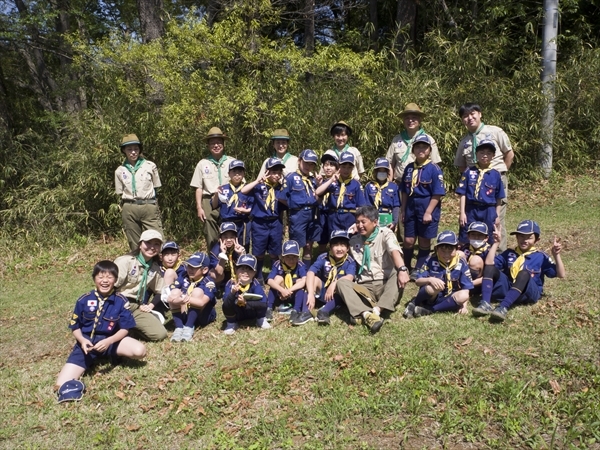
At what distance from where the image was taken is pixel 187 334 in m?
4.98

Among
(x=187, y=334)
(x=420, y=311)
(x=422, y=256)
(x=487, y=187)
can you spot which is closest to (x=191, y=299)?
(x=187, y=334)

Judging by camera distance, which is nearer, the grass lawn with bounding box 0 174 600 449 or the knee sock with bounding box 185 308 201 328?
the grass lawn with bounding box 0 174 600 449

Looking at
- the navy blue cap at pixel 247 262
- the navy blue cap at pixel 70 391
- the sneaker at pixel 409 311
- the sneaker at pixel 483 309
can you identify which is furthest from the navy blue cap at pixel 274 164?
the navy blue cap at pixel 70 391

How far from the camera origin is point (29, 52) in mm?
12984

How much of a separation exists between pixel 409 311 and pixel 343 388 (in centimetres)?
145

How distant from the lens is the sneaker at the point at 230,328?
5.02 metres

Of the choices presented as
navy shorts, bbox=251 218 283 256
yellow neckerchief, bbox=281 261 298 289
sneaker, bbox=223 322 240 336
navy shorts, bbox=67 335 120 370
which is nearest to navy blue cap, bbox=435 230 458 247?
yellow neckerchief, bbox=281 261 298 289

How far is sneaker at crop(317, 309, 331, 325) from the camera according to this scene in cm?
489

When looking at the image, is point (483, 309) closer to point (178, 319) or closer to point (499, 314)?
point (499, 314)

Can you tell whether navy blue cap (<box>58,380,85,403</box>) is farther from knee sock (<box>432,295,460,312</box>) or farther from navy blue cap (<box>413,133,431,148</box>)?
navy blue cap (<box>413,133,431,148</box>)

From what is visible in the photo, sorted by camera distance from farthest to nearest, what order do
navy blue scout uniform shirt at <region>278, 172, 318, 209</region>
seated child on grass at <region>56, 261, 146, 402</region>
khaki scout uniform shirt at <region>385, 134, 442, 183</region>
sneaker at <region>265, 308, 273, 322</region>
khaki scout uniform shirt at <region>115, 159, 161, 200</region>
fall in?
khaki scout uniform shirt at <region>115, 159, 161, 200</region>
khaki scout uniform shirt at <region>385, 134, 442, 183</region>
navy blue scout uniform shirt at <region>278, 172, 318, 209</region>
sneaker at <region>265, 308, 273, 322</region>
seated child on grass at <region>56, 261, 146, 402</region>

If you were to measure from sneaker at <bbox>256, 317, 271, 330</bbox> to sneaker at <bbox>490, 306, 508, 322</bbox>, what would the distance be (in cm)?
214

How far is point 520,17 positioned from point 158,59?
8551 millimetres

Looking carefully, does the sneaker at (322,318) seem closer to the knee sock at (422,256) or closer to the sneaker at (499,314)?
the sneaker at (499,314)
